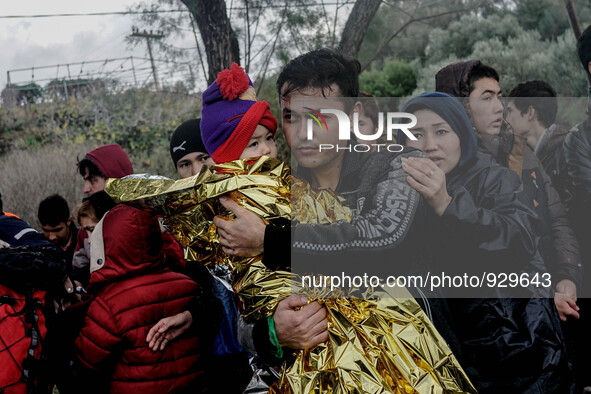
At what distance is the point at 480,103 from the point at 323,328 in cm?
120

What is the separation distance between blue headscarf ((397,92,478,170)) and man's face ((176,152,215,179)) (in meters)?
1.58

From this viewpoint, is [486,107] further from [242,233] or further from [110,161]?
[110,161]

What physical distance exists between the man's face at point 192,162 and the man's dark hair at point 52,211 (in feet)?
4.59

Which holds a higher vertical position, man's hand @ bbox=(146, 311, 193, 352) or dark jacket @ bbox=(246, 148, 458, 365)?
dark jacket @ bbox=(246, 148, 458, 365)

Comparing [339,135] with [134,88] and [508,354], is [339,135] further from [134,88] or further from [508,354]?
[134,88]

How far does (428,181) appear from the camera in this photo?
1.79 meters

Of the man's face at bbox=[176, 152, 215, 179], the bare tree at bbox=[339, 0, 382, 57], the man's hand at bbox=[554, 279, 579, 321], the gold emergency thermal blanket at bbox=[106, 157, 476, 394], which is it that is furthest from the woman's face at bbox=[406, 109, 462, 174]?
the bare tree at bbox=[339, 0, 382, 57]

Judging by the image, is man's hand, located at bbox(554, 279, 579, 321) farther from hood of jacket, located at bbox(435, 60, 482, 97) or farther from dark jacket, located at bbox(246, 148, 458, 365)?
hood of jacket, located at bbox(435, 60, 482, 97)

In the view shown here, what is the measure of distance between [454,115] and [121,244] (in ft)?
5.12

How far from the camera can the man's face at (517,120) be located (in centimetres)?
204

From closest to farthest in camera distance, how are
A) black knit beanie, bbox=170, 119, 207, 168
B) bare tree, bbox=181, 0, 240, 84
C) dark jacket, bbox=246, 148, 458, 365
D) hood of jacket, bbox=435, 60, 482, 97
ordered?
dark jacket, bbox=246, 148, 458, 365, hood of jacket, bbox=435, 60, 482, 97, black knit beanie, bbox=170, 119, 207, 168, bare tree, bbox=181, 0, 240, 84

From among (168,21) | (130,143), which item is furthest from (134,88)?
(168,21)

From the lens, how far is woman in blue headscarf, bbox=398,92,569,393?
1821 mm

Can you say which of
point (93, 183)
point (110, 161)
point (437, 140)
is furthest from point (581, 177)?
point (93, 183)
